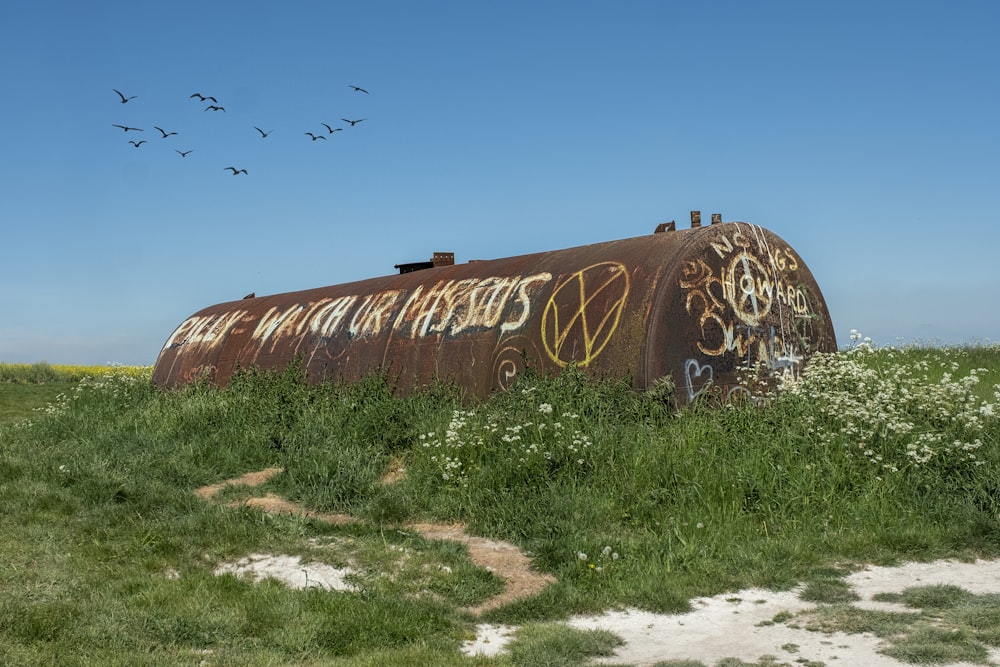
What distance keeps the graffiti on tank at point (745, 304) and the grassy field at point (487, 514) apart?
49cm

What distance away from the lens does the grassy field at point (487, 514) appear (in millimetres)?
4680

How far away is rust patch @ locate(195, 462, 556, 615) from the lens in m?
5.35

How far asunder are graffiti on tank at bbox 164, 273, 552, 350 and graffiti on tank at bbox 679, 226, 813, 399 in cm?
187

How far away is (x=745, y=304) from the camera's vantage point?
8.75 meters

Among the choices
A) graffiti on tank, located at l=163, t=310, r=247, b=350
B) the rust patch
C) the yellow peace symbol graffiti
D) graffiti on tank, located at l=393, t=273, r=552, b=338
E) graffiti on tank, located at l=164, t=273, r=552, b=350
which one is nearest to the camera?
the rust patch

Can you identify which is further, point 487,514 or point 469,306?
point 469,306

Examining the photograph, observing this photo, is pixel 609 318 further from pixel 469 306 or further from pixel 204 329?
pixel 204 329

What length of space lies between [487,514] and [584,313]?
2767 mm

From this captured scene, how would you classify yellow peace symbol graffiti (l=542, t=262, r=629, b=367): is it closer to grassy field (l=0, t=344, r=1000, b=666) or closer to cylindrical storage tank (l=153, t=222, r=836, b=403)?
cylindrical storage tank (l=153, t=222, r=836, b=403)

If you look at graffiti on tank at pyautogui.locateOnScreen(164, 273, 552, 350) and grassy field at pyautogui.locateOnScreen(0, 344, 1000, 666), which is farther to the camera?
graffiti on tank at pyautogui.locateOnScreen(164, 273, 552, 350)

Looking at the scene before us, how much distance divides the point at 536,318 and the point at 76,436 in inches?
254

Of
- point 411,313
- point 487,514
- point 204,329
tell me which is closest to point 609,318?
point 487,514

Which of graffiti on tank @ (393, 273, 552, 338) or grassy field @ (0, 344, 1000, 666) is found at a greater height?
graffiti on tank @ (393, 273, 552, 338)

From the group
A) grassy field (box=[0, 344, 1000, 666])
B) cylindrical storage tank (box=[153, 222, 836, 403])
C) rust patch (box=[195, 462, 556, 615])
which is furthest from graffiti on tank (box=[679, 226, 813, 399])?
rust patch (box=[195, 462, 556, 615])
